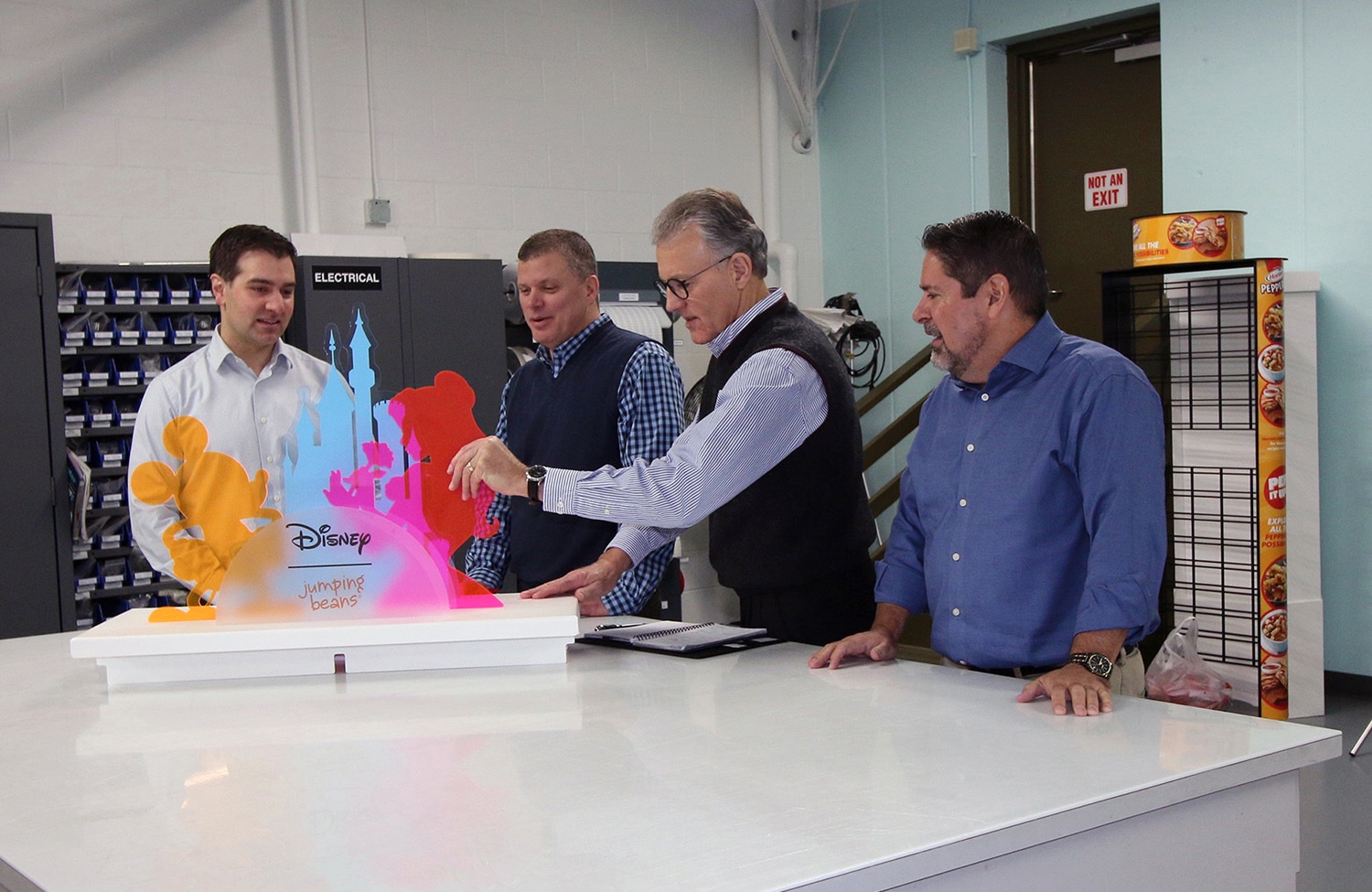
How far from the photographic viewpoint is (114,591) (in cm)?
411

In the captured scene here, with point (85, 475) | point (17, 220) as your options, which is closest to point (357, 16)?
point (17, 220)

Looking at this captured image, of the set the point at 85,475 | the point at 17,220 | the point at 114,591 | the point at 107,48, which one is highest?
the point at 107,48

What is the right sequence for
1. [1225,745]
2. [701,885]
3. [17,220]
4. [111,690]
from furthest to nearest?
[17,220] → [111,690] → [1225,745] → [701,885]

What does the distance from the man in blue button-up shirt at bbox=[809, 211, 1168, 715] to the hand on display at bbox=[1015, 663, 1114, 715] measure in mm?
49

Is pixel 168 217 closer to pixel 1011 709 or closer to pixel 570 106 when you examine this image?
pixel 570 106

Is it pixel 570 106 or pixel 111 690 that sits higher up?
pixel 570 106

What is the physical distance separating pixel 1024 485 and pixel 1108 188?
429cm

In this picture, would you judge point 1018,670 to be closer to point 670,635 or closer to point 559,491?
point 670,635

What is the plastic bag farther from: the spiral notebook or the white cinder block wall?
the white cinder block wall

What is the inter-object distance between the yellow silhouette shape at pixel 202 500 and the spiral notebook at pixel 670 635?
0.61 m

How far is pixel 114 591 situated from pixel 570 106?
306cm

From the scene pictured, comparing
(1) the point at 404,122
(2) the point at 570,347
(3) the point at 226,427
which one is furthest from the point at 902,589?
(1) the point at 404,122

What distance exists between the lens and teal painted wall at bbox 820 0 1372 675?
4.72m

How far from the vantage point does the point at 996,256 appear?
2.00m
